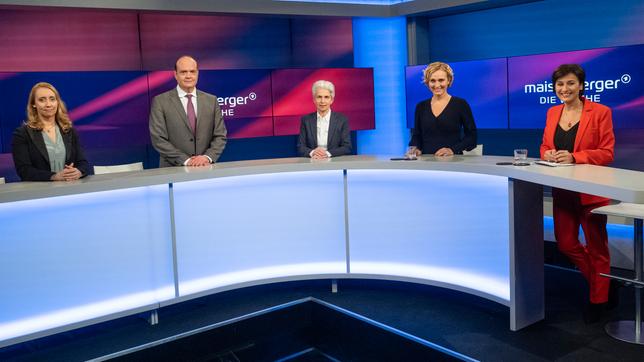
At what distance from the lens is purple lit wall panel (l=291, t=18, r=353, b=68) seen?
6980 mm

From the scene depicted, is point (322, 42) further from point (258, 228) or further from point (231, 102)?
point (258, 228)

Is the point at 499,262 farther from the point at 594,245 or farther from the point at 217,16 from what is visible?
the point at 217,16

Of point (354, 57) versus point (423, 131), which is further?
point (354, 57)

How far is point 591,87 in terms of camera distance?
17.4 feet

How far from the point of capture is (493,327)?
3.48 meters

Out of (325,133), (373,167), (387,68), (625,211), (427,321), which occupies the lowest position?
(427,321)

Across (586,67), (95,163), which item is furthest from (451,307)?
(95,163)

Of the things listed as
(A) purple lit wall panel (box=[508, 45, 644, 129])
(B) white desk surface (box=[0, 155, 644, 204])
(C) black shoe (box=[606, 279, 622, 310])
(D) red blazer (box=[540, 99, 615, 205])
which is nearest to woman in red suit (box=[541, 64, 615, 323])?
(D) red blazer (box=[540, 99, 615, 205])

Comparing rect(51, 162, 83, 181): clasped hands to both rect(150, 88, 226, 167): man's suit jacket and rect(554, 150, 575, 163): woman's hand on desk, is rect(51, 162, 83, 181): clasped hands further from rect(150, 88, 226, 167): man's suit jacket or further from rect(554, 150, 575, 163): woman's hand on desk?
rect(554, 150, 575, 163): woman's hand on desk

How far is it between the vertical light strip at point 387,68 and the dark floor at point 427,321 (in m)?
2.77

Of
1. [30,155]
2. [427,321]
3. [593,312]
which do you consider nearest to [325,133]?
[427,321]

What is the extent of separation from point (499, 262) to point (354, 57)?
4.10 m

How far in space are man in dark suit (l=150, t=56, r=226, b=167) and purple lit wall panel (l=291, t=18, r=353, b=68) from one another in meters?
3.05

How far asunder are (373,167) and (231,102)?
252 centimetres
